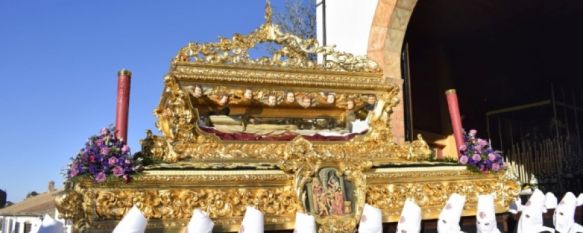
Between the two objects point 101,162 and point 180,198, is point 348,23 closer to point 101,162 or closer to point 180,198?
point 180,198

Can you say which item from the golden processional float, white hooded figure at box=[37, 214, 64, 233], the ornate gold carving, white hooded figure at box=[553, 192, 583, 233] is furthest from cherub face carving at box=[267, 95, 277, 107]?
white hooded figure at box=[553, 192, 583, 233]

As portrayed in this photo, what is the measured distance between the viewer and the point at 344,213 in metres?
2.81

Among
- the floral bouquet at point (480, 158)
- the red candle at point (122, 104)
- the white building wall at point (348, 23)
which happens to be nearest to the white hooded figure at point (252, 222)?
the red candle at point (122, 104)

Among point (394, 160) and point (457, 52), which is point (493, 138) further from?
point (394, 160)

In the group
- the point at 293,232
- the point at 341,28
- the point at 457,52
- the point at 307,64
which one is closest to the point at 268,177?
the point at 293,232

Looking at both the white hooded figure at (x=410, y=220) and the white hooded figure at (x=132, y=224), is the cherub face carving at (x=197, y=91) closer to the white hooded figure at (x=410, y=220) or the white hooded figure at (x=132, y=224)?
the white hooded figure at (x=132, y=224)

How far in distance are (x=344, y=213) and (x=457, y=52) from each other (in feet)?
20.4

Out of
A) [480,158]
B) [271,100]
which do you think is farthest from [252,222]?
[480,158]

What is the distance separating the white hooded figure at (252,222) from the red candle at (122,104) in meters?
1.04

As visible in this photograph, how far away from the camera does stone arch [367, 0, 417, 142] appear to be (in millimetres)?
5145

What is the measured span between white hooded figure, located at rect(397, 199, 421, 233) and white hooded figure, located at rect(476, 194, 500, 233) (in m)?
0.47

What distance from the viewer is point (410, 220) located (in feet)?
9.06

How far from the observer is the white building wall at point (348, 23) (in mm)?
5379

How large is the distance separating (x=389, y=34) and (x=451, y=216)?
2780mm
